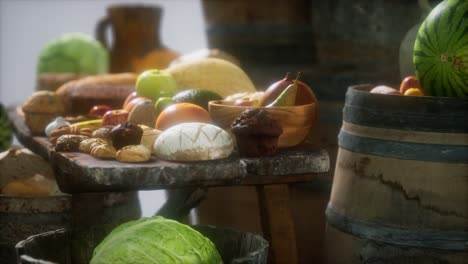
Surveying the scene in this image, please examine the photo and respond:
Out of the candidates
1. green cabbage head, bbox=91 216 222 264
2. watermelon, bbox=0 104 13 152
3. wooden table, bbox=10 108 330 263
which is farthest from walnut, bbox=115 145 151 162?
watermelon, bbox=0 104 13 152

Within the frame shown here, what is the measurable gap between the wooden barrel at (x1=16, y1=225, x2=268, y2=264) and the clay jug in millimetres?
2655

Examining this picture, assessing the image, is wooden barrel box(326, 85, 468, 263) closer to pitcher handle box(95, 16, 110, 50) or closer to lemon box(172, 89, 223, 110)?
lemon box(172, 89, 223, 110)

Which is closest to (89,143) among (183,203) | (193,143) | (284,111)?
(193,143)

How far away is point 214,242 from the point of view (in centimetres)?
193

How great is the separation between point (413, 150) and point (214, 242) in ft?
2.21

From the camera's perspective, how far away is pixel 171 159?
1898mm

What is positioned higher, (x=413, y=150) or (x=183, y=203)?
(x=413, y=150)

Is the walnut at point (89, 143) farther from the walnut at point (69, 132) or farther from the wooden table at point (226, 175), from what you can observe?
the walnut at point (69, 132)

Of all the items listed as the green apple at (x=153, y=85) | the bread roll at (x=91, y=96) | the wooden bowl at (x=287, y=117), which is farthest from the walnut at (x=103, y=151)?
the bread roll at (x=91, y=96)

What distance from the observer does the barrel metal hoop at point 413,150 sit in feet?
6.94

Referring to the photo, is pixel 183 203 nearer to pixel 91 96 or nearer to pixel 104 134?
pixel 91 96

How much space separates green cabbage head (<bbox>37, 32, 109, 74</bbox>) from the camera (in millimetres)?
4387

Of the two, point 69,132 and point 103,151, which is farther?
point 69,132

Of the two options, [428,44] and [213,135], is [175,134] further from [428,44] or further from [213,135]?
[428,44]
